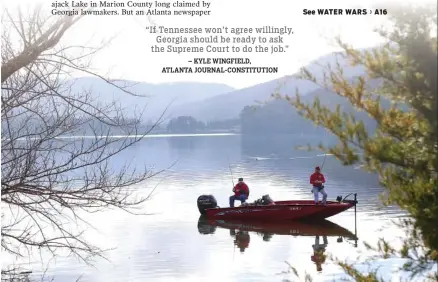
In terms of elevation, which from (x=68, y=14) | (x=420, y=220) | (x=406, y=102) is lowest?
(x=420, y=220)

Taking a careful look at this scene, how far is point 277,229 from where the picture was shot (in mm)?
34531

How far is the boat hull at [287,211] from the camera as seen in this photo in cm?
3462

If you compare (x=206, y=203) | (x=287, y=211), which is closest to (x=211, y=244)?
(x=287, y=211)

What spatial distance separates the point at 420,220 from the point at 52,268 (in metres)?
20.6

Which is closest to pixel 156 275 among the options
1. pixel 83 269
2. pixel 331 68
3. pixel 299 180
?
pixel 83 269

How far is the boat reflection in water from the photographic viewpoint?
3195 centimetres

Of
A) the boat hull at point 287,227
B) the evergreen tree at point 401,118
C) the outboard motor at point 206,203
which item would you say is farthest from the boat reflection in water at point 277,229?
the evergreen tree at point 401,118

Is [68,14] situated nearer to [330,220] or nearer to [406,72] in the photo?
[406,72]

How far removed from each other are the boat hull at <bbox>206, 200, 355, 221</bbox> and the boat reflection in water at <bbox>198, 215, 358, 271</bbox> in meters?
0.42

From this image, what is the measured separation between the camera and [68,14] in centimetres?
914

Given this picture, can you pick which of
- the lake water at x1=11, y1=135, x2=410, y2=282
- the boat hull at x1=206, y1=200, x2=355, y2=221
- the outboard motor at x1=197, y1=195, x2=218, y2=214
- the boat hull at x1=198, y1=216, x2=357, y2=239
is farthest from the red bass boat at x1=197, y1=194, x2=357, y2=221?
the outboard motor at x1=197, y1=195, x2=218, y2=214

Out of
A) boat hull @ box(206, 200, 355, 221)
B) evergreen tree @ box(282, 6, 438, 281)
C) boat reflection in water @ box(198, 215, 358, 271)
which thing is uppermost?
evergreen tree @ box(282, 6, 438, 281)

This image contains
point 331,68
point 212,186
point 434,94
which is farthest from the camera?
point 212,186

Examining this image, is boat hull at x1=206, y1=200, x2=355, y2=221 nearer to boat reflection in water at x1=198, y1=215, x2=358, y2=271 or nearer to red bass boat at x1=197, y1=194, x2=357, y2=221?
red bass boat at x1=197, y1=194, x2=357, y2=221
